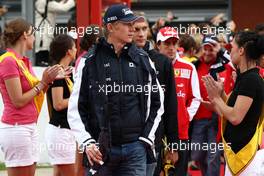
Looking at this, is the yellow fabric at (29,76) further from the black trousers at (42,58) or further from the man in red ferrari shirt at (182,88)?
the black trousers at (42,58)

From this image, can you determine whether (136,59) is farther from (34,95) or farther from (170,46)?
(170,46)

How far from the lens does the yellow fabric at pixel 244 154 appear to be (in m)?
6.29

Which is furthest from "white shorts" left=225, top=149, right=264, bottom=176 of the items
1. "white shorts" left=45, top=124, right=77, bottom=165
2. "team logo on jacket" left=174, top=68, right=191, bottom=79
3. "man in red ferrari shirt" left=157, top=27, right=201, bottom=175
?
"team logo on jacket" left=174, top=68, right=191, bottom=79

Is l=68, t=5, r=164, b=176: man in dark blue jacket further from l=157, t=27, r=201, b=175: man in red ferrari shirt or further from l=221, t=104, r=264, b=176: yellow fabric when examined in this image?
l=157, t=27, r=201, b=175: man in red ferrari shirt

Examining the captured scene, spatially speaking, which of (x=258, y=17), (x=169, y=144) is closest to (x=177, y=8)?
(x=258, y=17)

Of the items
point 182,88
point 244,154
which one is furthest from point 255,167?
point 182,88

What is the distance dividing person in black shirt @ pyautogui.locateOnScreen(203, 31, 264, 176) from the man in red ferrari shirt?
1.84m

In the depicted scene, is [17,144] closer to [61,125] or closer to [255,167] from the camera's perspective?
[61,125]

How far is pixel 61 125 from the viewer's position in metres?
8.13

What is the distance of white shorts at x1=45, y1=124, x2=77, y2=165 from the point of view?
8.13 meters

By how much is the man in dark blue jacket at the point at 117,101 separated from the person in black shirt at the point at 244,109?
0.69 m

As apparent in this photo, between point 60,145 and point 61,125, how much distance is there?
0.22m

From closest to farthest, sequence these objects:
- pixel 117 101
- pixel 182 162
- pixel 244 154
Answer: pixel 117 101 < pixel 244 154 < pixel 182 162

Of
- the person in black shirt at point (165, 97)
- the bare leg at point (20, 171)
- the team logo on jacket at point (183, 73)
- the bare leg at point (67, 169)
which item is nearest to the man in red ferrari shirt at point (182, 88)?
the team logo on jacket at point (183, 73)
